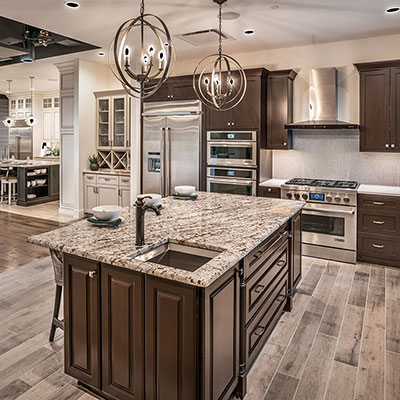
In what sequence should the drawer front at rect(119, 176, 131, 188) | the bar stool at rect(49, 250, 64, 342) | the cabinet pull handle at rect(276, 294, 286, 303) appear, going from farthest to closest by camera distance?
the drawer front at rect(119, 176, 131, 188) → the cabinet pull handle at rect(276, 294, 286, 303) → the bar stool at rect(49, 250, 64, 342)

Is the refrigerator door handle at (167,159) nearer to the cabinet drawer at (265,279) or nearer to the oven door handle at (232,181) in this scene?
the oven door handle at (232,181)

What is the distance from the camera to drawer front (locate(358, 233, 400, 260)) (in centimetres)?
435

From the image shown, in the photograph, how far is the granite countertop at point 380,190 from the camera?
431cm

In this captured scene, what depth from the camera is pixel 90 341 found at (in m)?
2.04

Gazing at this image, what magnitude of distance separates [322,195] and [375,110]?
1244 millimetres

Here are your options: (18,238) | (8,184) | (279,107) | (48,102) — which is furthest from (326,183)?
(48,102)

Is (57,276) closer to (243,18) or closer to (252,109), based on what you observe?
(243,18)

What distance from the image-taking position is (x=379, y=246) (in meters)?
4.43

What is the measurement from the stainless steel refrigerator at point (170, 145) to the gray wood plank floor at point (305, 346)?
247 centimetres

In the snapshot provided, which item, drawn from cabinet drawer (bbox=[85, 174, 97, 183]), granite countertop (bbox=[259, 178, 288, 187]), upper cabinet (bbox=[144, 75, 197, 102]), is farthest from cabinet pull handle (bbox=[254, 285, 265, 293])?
cabinet drawer (bbox=[85, 174, 97, 183])

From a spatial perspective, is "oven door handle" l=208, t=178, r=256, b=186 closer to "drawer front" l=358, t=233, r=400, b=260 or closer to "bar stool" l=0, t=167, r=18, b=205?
"drawer front" l=358, t=233, r=400, b=260

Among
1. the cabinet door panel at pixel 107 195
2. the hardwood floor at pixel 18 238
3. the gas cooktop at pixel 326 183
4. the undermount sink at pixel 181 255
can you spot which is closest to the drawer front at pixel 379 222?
the gas cooktop at pixel 326 183

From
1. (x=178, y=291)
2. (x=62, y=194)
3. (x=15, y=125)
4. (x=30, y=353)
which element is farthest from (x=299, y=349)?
(x=15, y=125)

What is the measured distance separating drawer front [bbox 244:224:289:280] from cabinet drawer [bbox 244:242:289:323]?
0.14 feet
